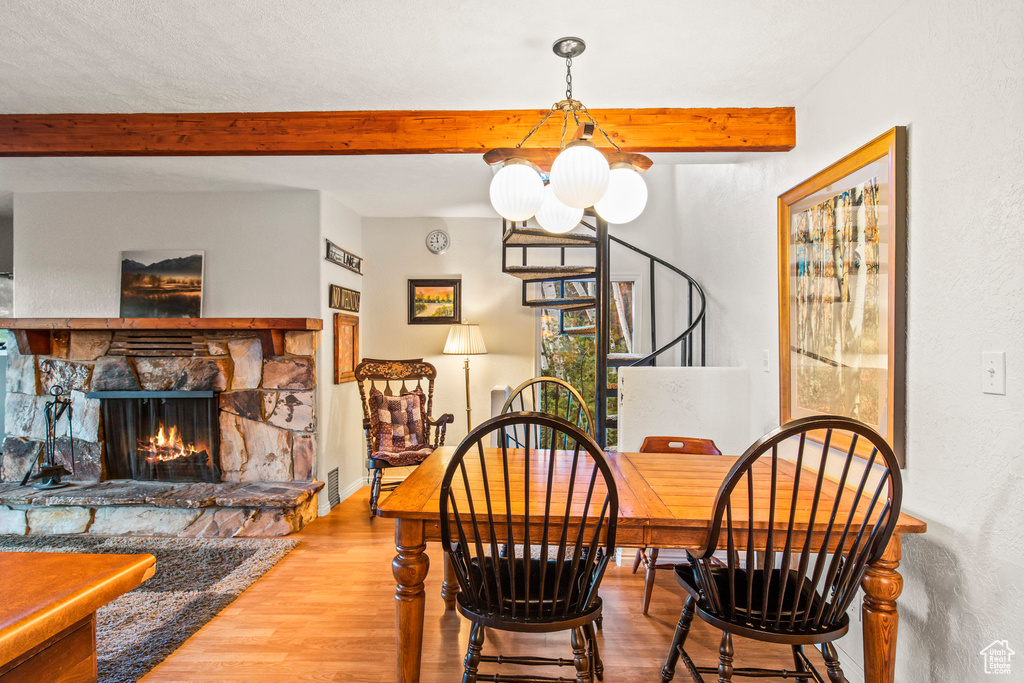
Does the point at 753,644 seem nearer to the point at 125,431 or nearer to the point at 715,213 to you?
the point at 715,213

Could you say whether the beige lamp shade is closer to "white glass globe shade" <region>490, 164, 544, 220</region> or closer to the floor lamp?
the floor lamp

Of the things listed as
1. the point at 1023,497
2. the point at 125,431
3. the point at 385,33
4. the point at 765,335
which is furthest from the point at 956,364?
the point at 125,431

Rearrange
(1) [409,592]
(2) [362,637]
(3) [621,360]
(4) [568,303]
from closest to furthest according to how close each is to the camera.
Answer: (1) [409,592]
(2) [362,637]
(4) [568,303]
(3) [621,360]

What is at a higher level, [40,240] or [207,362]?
[40,240]

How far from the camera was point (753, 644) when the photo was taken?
2.36 metres

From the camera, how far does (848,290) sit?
2.18m

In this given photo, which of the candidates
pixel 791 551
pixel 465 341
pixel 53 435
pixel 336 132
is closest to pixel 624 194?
pixel 791 551

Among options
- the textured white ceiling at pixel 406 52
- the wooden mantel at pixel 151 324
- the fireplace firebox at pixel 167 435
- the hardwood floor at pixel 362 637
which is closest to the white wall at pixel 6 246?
the wooden mantel at pixel 151 324

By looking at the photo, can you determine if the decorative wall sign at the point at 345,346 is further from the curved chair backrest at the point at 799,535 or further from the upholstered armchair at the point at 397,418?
the curved chair backrest at the point at 799,535

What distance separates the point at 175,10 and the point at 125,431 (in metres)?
3.20

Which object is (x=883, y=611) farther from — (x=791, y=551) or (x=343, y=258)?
(x=343, y=258)

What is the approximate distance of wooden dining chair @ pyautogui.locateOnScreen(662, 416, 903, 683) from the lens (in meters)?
1.46

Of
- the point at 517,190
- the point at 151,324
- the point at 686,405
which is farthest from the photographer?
the point at 151,324

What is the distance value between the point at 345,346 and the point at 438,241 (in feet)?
4.05
